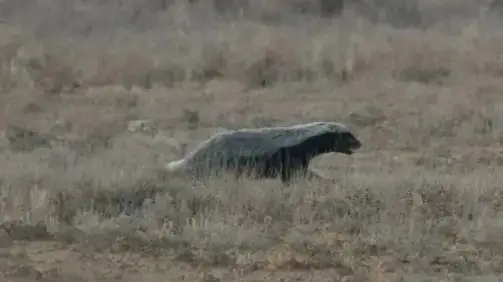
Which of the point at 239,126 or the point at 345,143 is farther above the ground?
the point at 345,143

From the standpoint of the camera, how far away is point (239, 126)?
39.4 feet

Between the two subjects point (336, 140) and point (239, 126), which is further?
point (239, 126)

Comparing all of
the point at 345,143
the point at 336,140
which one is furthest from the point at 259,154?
the point at 345,143

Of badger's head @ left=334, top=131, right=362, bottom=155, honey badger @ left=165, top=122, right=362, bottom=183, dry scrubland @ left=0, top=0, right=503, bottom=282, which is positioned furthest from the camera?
badger's head @ left=334, top=131, right=362, bottom=155

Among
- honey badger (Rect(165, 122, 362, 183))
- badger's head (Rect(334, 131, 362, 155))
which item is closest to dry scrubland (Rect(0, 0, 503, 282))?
badger's head (Rect(334, 131, 362, 155))

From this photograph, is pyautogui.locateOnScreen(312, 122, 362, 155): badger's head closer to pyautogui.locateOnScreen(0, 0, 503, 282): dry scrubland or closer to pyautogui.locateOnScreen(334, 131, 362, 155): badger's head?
pyautogui.locateOnScreen(334, 131, 362, 155): badger's head

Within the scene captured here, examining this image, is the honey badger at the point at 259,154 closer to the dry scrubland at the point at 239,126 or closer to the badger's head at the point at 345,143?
the badger's head at the point at 345,143

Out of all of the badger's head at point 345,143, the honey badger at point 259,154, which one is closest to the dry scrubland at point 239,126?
the badger's head at point 345,143

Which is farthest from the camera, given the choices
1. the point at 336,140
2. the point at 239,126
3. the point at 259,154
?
the point at 239,126

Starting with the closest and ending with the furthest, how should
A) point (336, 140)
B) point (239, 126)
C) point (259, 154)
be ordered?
point (259, 154), point (336, 140), point (239, 126)

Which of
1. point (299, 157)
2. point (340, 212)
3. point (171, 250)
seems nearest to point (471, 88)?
point (299, 157)

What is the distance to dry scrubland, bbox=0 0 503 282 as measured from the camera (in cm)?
593

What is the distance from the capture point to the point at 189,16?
22578mm

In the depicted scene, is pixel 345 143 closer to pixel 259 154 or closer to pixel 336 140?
pixel 336 140
